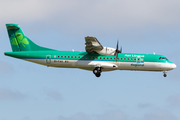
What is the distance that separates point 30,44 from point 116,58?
1195cm

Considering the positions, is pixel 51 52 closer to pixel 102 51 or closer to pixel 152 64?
pixel 102 51

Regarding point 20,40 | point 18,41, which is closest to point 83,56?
point 20,40

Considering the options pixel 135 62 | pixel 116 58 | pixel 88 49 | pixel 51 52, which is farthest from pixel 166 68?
pixel 51 52

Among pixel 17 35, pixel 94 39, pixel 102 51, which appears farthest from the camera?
pixel 17 35

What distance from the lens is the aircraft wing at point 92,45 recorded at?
33.5m

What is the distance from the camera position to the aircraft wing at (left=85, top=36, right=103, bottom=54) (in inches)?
1318

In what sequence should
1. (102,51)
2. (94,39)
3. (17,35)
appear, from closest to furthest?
(94,39), (102,51), (17,35)

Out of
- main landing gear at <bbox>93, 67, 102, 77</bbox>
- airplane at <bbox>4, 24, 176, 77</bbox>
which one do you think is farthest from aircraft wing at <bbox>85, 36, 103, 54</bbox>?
main landing gear at <bbox>93, 67, 102, 77</bbox>

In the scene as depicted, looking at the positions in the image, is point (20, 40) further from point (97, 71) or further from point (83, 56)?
point (97, 71)

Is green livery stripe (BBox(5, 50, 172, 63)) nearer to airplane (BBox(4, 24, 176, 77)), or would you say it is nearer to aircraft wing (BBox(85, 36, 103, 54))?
airplane (BBox(4, 24, 176, 77))

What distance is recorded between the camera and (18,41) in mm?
37906

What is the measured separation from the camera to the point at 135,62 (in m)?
35.9

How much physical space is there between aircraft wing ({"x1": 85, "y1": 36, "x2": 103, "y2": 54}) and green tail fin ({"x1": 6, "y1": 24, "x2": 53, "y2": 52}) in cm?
653

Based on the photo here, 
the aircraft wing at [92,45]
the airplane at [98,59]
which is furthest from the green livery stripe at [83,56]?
the aircraft wing at [92,45]
